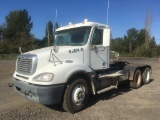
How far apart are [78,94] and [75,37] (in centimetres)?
207

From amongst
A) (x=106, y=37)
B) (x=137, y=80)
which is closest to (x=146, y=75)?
(x=137, y=80)

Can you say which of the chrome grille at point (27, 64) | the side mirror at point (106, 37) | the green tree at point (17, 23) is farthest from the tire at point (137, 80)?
the green tree at point (17, 23)

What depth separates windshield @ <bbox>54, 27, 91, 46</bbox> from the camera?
763cm

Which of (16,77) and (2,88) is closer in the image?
(16,77)

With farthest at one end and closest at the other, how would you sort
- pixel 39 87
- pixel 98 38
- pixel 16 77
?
pixel 98 38 → pixel 16 77 → pixel 39 87

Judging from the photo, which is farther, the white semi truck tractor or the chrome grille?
the chrome grille

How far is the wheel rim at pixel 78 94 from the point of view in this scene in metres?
6.83

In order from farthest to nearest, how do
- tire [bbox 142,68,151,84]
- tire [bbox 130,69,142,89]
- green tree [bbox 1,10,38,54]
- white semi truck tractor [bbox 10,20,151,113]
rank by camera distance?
green tree [bbox 1,10,38,54] → tire [bbox 142,68,151,84] → tire [bbox 130,69,142,89] → white semi truck tractor [bbox 10,20,151,113]

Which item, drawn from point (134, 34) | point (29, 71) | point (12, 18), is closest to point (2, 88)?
point (29, 71)

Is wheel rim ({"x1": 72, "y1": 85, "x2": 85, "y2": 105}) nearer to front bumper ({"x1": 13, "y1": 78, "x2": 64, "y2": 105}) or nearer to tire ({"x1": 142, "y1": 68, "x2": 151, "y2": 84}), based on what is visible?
front bumper ({"x1": 13, "y1": 78, "x2": 64, "y2": 105})

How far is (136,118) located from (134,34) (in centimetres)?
10282

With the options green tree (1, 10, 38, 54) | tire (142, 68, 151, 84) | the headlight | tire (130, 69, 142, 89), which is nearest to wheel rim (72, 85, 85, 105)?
the headlight

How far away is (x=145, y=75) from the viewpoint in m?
11.4

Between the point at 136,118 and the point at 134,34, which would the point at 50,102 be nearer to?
the point at 136,118
